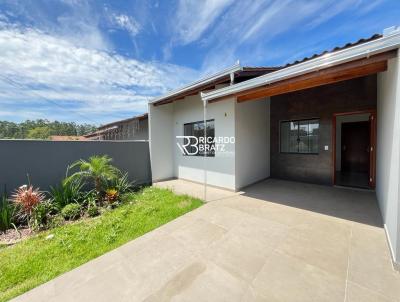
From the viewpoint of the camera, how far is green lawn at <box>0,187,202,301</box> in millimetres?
2428

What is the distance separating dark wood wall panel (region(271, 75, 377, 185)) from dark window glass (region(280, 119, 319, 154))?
0.18 meters

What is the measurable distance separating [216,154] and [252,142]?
1375 millimetres

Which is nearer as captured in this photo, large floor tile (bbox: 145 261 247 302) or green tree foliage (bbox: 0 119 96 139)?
large floor tile (bbox: 145 261 247 302)

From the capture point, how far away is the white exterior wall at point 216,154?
5.63m

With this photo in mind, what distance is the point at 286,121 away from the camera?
6.91 meters

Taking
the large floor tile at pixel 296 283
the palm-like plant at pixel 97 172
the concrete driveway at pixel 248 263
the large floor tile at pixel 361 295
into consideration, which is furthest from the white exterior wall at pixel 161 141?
the large floor tile at pixel 361 295

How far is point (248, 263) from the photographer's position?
240 cm

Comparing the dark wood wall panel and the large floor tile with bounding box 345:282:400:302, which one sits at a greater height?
the dark wood wall panel

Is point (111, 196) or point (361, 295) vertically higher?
point (111, 196)

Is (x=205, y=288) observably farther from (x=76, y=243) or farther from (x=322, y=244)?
(x=76, y=243)

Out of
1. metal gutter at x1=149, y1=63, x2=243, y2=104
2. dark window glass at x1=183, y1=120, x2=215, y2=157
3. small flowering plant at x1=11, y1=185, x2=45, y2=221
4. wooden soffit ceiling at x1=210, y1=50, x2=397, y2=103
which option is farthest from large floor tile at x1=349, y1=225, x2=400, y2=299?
small flowering plant at x1=11, y1=185, x2=45, y2=221

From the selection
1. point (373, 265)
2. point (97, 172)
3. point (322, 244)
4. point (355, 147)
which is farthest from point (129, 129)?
point (355, 147)

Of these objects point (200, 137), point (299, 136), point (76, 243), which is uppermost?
point (200, 137)

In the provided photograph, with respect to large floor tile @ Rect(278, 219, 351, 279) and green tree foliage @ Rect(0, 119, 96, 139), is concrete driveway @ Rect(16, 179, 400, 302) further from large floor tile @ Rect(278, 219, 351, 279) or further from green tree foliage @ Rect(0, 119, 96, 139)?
green tree foliage @ Rect(0, 119, 96, 139)
